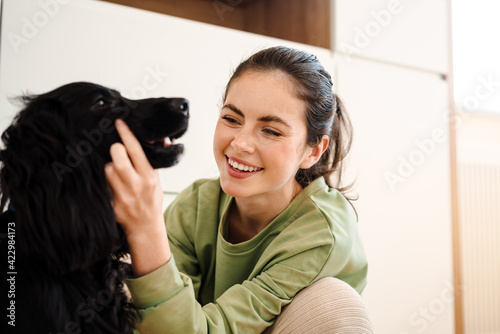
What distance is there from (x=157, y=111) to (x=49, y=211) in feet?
0.84

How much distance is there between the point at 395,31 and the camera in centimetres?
250

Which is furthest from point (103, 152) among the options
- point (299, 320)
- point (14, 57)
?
point (14, 57)

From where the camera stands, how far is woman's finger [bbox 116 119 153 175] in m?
0.93

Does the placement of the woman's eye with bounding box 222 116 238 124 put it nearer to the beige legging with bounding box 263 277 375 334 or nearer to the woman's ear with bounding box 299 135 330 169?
the woman's ear with bounding box 299 135 330 169

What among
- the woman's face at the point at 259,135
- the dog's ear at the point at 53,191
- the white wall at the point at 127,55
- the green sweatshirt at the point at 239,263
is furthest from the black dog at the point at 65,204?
the white wall at the point at 127,55

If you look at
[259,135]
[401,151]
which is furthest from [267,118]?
[401,151]

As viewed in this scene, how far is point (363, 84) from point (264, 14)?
62 cm

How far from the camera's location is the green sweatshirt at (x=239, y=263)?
1061 mm

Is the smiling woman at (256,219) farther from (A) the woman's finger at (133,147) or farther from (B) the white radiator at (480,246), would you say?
(B) the white radiator at (480,246)

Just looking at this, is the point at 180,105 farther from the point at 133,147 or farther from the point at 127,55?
the point at 127,55

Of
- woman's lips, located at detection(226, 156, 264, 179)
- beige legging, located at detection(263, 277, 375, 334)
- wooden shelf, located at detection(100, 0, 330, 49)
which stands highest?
wooden shelf, located at detection(100, 0, 330, 49)

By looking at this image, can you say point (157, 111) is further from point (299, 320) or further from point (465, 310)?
point (465, 310)

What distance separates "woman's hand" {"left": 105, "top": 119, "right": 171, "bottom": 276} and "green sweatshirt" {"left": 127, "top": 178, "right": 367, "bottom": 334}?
39 millimetres

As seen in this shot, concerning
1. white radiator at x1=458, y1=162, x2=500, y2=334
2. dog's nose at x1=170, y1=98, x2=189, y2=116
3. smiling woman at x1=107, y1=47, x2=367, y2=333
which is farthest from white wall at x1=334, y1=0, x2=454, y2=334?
dog's nose at x1=170, y1=98, x2=189, y2=116
